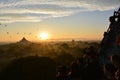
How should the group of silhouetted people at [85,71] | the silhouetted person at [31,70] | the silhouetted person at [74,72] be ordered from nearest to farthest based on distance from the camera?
the group of silhouetted people at [85,71], the silhouetted person at [74,72], the silhouetted person at [31,70]

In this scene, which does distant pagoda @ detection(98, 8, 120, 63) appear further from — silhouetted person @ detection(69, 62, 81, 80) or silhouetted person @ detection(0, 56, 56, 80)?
silhouetted person @ detection(0, 56, 56, 80)

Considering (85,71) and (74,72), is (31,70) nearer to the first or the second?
(74,72)

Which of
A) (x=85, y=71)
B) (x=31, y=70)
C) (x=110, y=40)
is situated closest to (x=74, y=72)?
(x=85, y=71)

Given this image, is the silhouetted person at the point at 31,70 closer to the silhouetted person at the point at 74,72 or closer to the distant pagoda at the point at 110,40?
the silhouetted person at the point at 74,72

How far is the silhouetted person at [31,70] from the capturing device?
53188 mm

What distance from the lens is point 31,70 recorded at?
181 ft

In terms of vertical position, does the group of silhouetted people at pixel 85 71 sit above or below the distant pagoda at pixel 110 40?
below

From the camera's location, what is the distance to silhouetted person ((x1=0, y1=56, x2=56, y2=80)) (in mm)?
53188

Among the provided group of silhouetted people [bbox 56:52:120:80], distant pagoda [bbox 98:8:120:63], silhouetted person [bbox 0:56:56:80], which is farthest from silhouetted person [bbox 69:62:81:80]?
silhouetted person [bbox 0:56:56:80]

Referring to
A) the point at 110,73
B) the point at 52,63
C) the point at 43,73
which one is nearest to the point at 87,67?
the point at 110,73

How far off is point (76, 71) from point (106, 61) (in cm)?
251

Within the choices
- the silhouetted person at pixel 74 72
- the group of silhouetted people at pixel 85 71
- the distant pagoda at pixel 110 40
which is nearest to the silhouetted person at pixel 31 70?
the group of silhouetted people at pixel 85 71

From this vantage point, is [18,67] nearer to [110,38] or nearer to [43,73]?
[43,73]

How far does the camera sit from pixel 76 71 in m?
20.0
